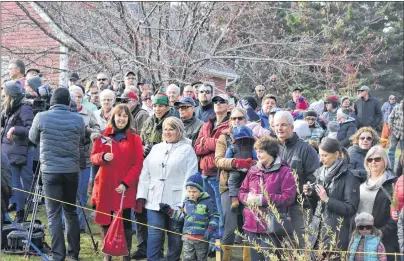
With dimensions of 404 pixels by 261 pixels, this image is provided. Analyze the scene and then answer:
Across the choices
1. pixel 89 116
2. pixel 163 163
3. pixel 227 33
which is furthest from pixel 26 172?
pixel 227 33

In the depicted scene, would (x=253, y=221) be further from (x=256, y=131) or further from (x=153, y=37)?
(x=153, y=37)

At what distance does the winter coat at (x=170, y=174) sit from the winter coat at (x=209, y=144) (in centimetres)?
46

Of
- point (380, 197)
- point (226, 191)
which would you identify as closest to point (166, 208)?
point (226, 191)

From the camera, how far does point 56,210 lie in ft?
28.0

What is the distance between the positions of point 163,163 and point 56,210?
1.37 meters

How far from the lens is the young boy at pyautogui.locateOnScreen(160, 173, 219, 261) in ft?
26.0

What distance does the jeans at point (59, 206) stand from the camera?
8.43 metres

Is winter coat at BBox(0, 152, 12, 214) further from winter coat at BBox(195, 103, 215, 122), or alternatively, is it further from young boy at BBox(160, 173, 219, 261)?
winter coat at BBox(195, 103, 215, 122)

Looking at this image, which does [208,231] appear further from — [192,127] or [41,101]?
[41,101]

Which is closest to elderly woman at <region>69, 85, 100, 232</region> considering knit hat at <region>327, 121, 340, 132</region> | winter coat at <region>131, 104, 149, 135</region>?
winter coat at <region>131, 104, 149, 135</region>

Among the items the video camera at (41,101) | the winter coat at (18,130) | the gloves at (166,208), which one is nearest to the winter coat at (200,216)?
the gloves at (166,208)

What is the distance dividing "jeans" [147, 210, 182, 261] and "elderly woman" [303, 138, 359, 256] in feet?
5.69

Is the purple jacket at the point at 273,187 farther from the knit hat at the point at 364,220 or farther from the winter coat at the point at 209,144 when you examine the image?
the winter coat at the point at 209,144

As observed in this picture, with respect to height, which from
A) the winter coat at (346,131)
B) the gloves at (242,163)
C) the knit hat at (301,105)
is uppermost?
the knit hat at (301,105)
